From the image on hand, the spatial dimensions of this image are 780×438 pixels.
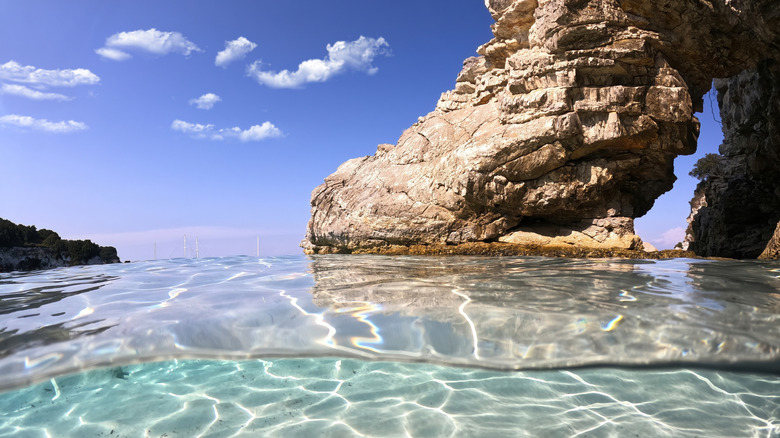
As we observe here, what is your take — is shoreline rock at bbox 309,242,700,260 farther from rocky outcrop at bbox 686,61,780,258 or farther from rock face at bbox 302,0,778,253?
rocky outcrop at bbox 686,61,780,258

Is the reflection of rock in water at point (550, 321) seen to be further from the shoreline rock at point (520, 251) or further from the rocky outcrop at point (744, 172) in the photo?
the rocky outcrop at point (744, 172)

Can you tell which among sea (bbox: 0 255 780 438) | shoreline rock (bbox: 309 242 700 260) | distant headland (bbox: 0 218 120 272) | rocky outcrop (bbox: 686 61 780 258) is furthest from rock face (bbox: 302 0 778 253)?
distant headland (bbox: 0 218 120 272)

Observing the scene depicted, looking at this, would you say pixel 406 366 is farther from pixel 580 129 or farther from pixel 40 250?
pixel 40 250

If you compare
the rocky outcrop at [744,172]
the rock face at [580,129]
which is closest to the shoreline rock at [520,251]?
the rock face at [580,129]

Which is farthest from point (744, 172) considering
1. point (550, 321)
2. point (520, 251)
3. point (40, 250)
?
point (40, 250)

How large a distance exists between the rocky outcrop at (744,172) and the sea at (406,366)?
11009 millimetres

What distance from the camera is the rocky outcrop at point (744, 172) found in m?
11.5

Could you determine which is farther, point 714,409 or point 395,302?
point 395,302

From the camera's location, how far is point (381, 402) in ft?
8.13

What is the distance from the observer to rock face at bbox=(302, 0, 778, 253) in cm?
920

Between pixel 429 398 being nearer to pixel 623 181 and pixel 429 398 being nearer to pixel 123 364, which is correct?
pixel 123 364

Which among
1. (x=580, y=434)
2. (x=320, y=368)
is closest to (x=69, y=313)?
(x=320, y=368)

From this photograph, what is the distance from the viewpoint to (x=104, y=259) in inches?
765

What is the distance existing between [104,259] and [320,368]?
2124 cm
